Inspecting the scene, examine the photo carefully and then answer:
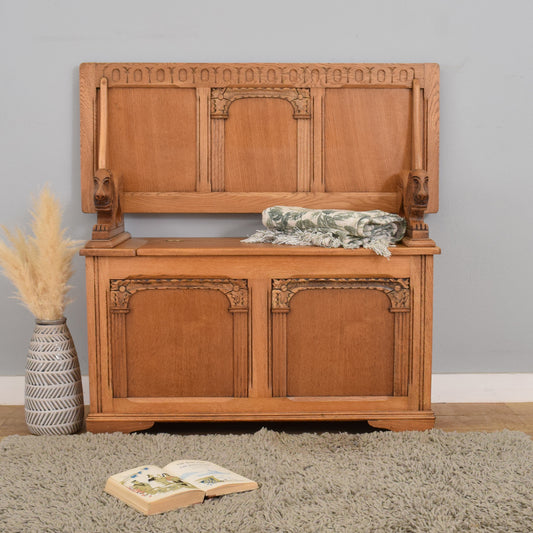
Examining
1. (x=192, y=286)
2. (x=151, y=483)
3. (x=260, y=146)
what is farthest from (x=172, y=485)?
(x=260, y=146)

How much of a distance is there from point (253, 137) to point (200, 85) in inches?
12.1

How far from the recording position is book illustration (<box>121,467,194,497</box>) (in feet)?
6.76

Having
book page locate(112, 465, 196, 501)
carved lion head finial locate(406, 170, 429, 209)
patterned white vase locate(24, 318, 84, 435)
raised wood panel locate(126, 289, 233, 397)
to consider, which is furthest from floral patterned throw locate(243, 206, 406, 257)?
book page locate(112, 465, 196, 501)

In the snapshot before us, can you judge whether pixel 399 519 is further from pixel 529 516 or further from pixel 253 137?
pixel 253 137

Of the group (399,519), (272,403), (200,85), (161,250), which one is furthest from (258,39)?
(399,519)

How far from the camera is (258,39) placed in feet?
9.78

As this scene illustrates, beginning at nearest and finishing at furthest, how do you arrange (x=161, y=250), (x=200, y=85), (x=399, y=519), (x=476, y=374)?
(x=399, y=519), (x=161, y=250), (x=200, y=85), (x=476, y=374)

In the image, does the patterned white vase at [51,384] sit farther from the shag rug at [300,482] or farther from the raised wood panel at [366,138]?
the raised wood panel at [366,138]

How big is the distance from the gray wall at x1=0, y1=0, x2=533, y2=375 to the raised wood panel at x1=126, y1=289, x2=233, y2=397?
525 millimetres

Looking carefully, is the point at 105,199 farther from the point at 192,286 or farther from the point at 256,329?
the point at 256,329

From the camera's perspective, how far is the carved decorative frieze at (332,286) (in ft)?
8.59

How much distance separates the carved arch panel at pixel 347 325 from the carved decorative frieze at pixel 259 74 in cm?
90

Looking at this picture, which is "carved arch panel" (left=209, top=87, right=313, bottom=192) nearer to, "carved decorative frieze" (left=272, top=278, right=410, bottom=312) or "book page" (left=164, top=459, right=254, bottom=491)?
"carved decorative frieze" (left=272, top=278, right=410, bottom=312)

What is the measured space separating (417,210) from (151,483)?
1366 mm
